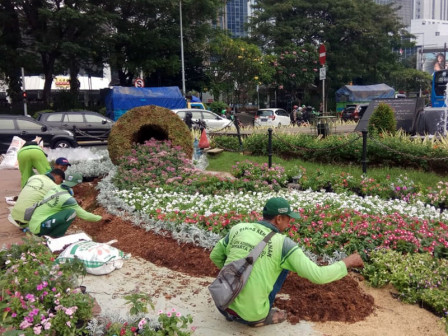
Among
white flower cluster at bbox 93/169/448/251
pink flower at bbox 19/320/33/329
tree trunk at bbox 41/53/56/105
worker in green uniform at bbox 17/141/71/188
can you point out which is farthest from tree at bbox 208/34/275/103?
pink flower at bbox 19/320/33/329

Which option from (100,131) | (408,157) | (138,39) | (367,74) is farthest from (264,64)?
(408,157)

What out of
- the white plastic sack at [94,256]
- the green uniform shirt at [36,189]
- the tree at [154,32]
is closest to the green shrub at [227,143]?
the green uniform shirt at [36,189]

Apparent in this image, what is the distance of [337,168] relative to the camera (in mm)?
9625

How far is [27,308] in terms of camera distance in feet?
10.2

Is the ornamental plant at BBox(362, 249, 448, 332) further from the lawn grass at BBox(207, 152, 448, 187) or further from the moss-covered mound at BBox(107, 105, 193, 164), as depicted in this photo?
the moss-covered mound at BBox(107, 105, 193, 164)

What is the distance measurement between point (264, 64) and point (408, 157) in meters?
26.4

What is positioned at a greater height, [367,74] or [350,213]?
[367,74]

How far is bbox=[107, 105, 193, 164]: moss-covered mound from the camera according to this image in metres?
9.31

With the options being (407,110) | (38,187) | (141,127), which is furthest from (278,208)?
(407,110)

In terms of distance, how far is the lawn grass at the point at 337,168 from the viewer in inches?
324

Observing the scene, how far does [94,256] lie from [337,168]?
244 inches

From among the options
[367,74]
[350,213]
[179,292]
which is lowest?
[179,292]

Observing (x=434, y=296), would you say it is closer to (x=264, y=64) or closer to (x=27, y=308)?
(x=27, y=308)

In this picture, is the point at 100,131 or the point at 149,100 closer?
the point at 100,131
